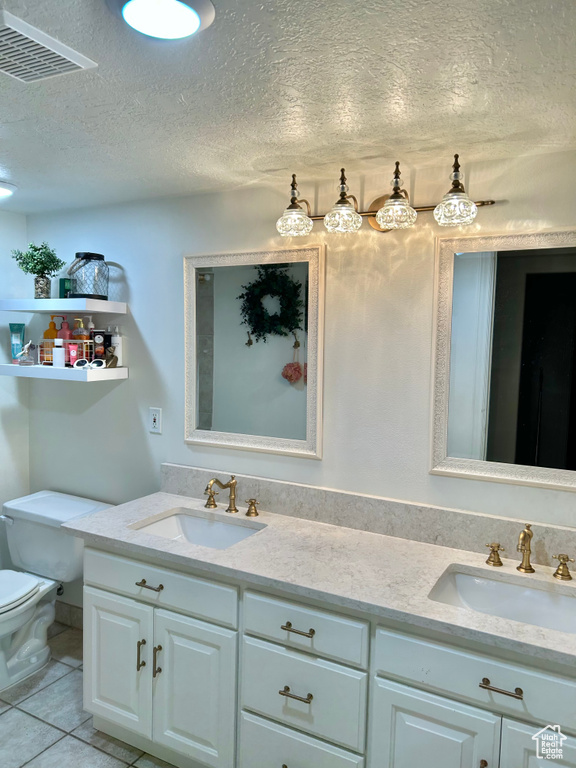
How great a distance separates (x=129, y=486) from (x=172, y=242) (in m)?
1.22

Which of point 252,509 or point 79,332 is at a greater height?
point 79,332

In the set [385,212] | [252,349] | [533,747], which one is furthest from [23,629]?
[385,212]

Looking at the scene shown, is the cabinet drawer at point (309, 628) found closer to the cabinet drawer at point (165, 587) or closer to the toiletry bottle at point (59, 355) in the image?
the cabinet drawer at point (165, 587)

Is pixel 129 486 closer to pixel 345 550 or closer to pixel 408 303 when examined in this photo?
pixel 345 550

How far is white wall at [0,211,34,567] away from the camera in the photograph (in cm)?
290

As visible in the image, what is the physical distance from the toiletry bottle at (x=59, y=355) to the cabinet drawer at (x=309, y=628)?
57.9 inches

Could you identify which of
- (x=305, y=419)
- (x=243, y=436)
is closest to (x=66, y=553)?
(x=243, y=436)

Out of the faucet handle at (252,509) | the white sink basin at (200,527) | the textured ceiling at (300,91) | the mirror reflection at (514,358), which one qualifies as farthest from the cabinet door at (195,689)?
the textured ceiling at (300,91)

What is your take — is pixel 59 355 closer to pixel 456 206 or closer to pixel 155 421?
pixel 155 421

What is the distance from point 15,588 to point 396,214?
228 cm

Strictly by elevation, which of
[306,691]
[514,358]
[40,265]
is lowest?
[306,691]

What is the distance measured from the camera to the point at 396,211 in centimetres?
179

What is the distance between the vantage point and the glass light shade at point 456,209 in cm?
170

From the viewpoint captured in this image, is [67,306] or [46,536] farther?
[46,536]
